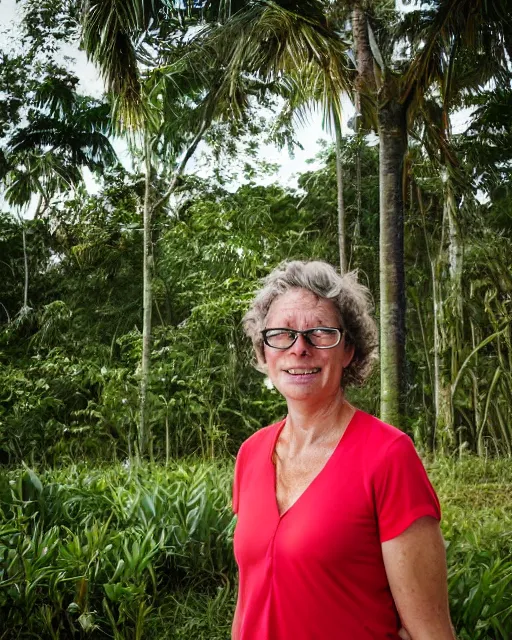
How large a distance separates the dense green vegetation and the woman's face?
280 centimetres

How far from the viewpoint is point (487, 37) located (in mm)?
3998

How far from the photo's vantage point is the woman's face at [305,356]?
0.95 meters

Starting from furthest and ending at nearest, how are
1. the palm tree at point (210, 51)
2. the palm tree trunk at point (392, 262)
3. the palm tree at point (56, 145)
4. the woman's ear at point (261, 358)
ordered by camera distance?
the palm tree at point (56, 145), the palm tree at point (210, 51), the palm tree trunk at point (392, 262), the woman's ear at point (261, 358)

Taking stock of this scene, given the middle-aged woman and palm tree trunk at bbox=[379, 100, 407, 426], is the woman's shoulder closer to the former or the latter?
the middle-aged woman

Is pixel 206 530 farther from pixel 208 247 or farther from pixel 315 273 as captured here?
pixel 208 247

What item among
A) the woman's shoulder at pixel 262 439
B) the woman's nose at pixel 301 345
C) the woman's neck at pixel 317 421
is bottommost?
the woman's shoulder at pixel 262 439

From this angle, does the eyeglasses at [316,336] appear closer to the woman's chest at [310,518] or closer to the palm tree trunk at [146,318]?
the woman's chest at [310,518]

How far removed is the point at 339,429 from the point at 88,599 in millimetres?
1499

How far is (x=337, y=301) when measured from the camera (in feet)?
3.23

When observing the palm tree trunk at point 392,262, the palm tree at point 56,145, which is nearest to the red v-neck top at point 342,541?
the palm tree trunk at point 392,262

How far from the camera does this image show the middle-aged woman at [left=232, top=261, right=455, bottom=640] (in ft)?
2.54

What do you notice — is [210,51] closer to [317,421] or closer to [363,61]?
[363,61]

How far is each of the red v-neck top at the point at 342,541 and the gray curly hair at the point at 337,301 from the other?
0.57 ft

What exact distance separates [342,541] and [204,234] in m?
4.99
